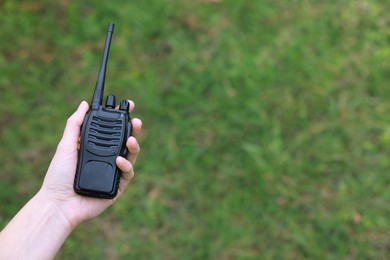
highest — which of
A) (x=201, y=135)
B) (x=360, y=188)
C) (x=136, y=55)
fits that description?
(x=136, y=55)

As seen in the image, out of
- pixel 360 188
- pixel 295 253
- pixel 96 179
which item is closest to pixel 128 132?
pixel 96 179

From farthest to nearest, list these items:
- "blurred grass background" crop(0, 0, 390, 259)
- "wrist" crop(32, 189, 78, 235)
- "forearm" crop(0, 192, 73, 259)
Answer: "blurred grass background" crop(0, 0, 390, 259) → "wrist" crop(32, 189, 78, 235) → "forearm" crop(0, 192, 73, 259)

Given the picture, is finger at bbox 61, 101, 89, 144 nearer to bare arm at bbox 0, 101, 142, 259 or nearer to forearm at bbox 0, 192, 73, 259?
bare arm at bbox 0, 101, 142, 259

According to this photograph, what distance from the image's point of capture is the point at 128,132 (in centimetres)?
167

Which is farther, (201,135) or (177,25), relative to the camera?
(177,25)

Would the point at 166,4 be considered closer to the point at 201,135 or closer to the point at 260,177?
the point at 201,135

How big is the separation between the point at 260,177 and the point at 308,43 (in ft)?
2.81

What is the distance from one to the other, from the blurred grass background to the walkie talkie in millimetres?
841

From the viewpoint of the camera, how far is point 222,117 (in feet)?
8.51

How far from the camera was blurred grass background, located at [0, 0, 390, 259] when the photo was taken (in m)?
2.36

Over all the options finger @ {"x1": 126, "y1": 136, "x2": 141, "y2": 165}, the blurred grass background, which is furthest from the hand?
the blurred grass background

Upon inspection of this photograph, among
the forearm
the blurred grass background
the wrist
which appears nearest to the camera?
the forearm

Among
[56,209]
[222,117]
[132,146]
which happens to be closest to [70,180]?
[56,209]

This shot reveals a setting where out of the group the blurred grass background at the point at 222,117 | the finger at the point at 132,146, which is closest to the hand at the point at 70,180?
the finger at the point at 132,146
